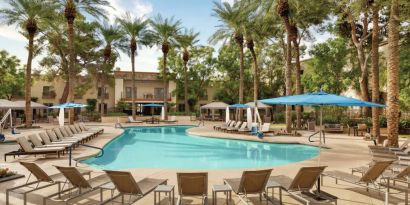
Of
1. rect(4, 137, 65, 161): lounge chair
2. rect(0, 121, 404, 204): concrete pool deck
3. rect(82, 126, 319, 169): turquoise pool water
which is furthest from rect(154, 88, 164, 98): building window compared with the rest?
rect(4, 137, 65, 161): lounge chair

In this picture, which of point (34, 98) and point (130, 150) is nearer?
point (130, 150)

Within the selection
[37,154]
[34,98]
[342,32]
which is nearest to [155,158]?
[37,154]

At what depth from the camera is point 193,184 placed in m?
5.57

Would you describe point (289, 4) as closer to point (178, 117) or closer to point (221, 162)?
point (221, 162)

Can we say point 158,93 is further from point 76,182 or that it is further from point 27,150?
point 76,182

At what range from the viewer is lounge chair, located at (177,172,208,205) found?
5.48 meters

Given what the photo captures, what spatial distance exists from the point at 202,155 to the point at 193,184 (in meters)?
8.88

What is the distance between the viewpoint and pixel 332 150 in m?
14.0

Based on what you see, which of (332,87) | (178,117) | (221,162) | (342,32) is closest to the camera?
(221,162)

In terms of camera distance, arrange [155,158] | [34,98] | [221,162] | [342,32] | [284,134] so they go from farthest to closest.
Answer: [34,98] < [342,32] < [284,134] < [155,158] < [221,162]

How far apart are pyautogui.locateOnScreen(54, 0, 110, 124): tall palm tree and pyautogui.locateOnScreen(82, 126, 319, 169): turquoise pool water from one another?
751cm

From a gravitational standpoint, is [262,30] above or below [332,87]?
above

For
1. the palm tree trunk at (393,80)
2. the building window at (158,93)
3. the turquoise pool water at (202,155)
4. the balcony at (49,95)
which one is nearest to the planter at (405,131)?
the turquoise pool water at (202,155)

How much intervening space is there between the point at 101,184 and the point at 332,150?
11.1 meters
